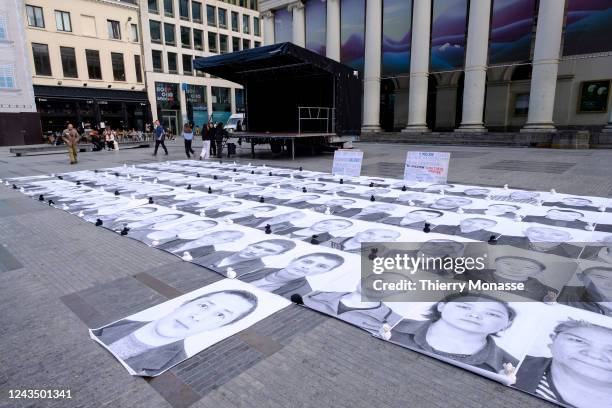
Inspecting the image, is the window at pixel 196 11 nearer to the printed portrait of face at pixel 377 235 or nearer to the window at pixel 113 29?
the window at pixel 113 29

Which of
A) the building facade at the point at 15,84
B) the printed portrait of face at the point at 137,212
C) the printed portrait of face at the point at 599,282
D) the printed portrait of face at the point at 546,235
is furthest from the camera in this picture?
the building facade at the point at 15,84

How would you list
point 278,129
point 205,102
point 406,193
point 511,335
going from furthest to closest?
point 205,102
point 278,129
point 406,193
point 511,335

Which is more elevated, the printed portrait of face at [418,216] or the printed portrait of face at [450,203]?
the printed portrait of face at [450,203]

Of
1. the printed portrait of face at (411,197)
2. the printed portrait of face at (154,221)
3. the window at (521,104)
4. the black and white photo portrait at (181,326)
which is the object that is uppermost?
the window at (521,104)

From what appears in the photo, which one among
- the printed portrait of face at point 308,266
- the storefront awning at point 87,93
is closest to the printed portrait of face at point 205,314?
the printed portrait of face at point 308,266

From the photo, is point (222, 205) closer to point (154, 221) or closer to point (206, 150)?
point (154, 221)

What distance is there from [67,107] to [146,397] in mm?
39618

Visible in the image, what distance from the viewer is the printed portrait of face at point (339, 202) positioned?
719cm

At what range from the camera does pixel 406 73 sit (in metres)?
24.0

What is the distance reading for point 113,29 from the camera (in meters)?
37.1

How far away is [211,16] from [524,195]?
5090cm

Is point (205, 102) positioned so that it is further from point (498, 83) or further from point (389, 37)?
point (498, 83)

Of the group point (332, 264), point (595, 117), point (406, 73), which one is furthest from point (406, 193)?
point (595, 117)

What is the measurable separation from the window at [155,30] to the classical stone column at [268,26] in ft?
61.7
